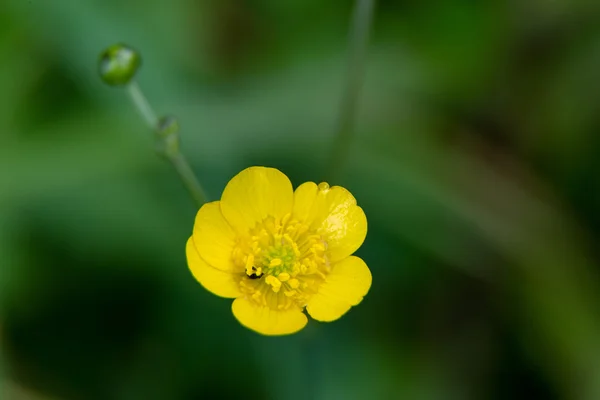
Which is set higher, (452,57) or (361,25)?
(452,57)

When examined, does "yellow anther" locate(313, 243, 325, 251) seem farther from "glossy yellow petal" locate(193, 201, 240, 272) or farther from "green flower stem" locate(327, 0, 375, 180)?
"green flower stem" locate(327, 0, 375, 180)

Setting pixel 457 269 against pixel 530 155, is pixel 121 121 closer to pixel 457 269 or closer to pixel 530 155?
pixel 457 269

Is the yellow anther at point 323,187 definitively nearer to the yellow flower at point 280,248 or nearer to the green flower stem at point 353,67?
the yellow flower at point 280,248

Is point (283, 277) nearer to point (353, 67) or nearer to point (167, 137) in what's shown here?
point (167, 137)

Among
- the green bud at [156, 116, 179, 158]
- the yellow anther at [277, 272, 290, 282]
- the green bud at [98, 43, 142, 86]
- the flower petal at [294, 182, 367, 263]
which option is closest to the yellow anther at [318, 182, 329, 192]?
the flower petal at [294, 182, 367, 263]

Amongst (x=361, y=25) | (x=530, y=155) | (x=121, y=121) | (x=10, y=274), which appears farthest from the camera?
(x=530, y=155)

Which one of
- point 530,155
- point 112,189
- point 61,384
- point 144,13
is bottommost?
point 61,384

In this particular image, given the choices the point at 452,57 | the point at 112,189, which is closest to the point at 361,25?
the point at 452,57
